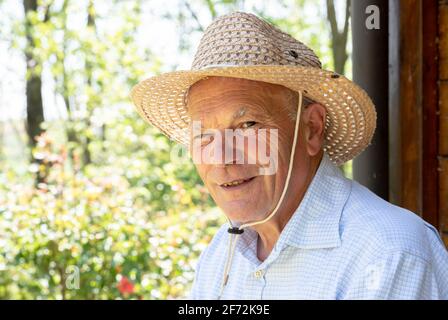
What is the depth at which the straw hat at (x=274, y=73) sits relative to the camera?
1.82 m

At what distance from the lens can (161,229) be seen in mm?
4688

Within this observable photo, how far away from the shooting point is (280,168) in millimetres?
1877

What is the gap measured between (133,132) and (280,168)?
4.72 metres

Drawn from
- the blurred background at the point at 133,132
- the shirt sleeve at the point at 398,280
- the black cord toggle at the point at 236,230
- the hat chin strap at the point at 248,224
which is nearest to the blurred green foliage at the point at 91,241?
the blurred background at the point at 133,132

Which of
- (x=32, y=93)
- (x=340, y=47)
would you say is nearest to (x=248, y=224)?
(x=340, y=47)

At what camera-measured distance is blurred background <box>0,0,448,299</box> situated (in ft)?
8.08

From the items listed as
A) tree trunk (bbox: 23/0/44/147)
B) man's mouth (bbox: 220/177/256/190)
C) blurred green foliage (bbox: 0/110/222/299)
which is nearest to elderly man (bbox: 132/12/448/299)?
man's mouth (bbox: 220/177/256/190)

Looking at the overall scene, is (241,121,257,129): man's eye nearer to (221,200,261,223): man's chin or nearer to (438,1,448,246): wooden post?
(221,200,261,223): man's chin

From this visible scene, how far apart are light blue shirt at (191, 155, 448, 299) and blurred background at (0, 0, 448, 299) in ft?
2.29

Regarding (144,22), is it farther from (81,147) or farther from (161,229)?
(161,229)

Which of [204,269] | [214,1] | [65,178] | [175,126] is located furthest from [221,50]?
[214,1]

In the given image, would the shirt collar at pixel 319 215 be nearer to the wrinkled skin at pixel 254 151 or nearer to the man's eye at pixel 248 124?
the wrinkled skin at pixel 254 151

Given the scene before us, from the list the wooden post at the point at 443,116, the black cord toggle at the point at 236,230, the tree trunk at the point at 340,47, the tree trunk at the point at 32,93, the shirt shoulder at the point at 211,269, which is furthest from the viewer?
the tree trunk at the point at 32,93

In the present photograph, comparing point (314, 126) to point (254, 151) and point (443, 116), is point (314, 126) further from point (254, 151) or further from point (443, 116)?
point (443, 116)
